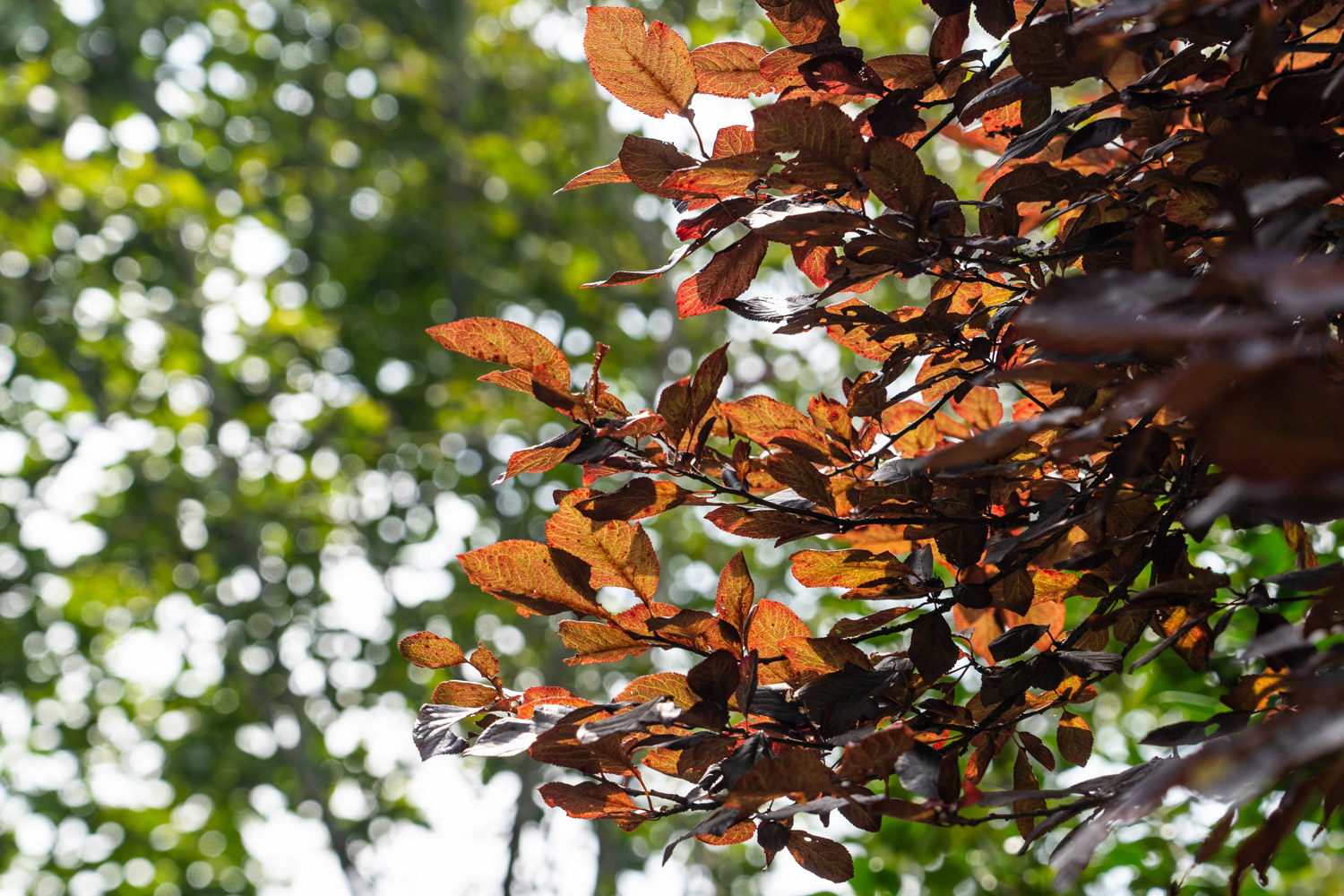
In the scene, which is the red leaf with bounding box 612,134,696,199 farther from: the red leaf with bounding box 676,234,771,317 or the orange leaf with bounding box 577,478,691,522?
the orange leaf with bounding box 577,478,691,522

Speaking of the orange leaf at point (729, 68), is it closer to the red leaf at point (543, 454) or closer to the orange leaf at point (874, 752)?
the red leaf at point (543, 454)

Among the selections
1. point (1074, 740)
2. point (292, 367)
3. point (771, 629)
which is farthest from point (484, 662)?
point (292, 367)

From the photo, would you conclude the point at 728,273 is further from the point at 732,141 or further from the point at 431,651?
the point at 431,651

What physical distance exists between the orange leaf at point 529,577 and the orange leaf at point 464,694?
0.09m

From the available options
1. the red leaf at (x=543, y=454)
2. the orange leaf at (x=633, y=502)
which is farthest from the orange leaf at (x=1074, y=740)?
the red leaf at (x=543, y=454)

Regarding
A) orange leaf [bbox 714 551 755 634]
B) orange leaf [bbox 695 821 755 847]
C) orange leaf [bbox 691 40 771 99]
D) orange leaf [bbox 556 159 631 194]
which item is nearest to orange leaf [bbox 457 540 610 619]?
orange leaf [bbox 714 551 755 634]

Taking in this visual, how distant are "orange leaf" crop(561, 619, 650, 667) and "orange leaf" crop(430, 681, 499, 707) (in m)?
0.09

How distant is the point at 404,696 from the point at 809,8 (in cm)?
671

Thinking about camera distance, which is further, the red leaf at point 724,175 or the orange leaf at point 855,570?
the orange leaf at point 855,570

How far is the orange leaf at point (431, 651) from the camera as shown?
35.2 inches

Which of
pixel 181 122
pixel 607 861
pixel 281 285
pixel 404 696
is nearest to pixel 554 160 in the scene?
pixel 281 285

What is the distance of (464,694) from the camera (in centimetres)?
89

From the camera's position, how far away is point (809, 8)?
2.95 ft

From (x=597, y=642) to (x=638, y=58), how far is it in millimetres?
530
